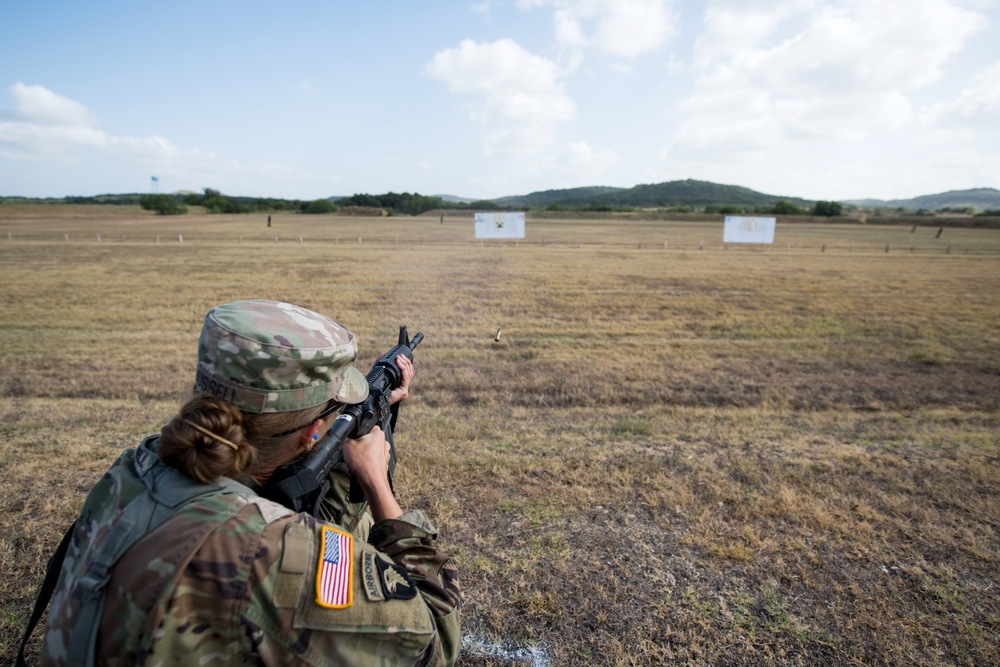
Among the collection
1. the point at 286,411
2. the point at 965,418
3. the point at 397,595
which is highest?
the point at 286,411

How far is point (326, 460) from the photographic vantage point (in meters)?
1.51

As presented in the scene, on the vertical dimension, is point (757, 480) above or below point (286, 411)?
below

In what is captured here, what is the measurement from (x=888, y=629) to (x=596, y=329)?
8.26 metres

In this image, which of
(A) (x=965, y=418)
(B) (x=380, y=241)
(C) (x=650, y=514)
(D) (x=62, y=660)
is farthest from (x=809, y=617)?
(B) (x=380, y=241)

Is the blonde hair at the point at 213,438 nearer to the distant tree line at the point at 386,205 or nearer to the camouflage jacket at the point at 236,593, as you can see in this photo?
the camouflage jacket at the point at 236,593

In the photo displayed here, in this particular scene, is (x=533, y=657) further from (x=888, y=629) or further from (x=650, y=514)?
(x=888, y=629)

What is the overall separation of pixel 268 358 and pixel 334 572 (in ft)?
1.79

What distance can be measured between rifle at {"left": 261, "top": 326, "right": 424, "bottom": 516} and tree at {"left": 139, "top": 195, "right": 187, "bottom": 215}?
82973mm

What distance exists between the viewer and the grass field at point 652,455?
9.38 feet

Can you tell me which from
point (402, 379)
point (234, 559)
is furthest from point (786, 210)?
point (234, 559)

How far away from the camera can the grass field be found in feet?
9.38

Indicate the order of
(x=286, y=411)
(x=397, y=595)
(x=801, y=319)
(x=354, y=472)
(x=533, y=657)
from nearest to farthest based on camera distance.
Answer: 1. (x=397, y=595)
2. (x=286, y=411)
3. (x=354, y=472)
4. (x=533, y=657)
5. (x=801, y=319)

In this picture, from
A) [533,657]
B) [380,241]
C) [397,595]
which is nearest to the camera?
[397,595]

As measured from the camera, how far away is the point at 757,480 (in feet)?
14.3
